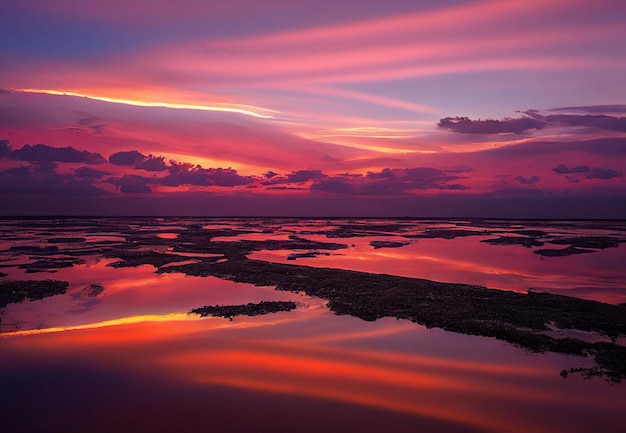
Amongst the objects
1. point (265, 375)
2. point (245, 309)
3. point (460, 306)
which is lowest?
point (265, 375)

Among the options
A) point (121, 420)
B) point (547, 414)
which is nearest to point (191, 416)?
point (121, 420)

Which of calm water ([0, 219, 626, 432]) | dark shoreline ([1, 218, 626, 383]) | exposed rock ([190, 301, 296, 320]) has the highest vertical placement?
dark shoreline ([1, 218, 626, 383])

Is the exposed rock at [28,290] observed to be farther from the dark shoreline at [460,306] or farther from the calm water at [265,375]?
the dark shoreline at [460,306]

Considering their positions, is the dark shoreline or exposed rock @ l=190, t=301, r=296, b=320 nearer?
the dark shoreline

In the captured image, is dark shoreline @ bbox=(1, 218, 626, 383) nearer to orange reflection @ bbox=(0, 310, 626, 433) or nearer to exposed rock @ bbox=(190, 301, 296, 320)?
orange reflection @ bbox=(0, 310, 626, 433)

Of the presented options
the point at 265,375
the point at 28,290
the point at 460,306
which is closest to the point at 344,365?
the point at 265,375

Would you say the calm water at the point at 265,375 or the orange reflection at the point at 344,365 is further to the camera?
the orange reflection at the point at 344,365

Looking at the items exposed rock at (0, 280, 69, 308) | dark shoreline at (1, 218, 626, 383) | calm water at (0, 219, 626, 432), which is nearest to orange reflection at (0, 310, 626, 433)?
calm water at (0, 219, 626, 432)

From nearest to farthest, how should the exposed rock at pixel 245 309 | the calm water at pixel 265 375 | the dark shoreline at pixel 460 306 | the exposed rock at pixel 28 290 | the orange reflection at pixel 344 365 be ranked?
the calm water at pixel 265 375 → the orange reflection at pixel 344 365 → the dark shoreline at pixel 460 306 → the exposed rock at pixel 245 309 → the exposed rock at pixel 28 290

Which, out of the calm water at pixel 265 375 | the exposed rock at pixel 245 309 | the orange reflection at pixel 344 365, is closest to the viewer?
the calm water at pixel 265 375

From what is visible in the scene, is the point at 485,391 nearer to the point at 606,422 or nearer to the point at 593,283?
the point at 606,422

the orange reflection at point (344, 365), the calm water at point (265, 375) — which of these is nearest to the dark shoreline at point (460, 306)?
the calm water at point (265, 375)

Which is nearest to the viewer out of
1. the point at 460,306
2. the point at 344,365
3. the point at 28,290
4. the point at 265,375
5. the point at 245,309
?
the point at 265,375

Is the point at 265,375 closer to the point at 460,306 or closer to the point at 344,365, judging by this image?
the point at 344,365
